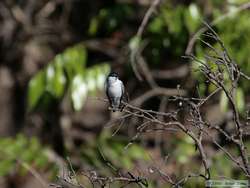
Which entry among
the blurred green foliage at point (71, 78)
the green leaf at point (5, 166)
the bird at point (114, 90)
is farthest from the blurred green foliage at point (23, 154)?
the bird at point (114, 90)

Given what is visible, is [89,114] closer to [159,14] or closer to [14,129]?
[14,129]

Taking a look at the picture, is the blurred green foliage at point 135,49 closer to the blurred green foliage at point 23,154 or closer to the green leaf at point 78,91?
the green leaf at point 78,91

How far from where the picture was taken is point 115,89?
158 inches

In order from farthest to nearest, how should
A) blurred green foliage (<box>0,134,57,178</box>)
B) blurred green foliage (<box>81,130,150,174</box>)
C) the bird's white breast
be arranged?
blurred green foliage (<box>81,130,150,174</box>) → blurred green foliage (<box>0,134,57,178</box>) → the bird's white breast

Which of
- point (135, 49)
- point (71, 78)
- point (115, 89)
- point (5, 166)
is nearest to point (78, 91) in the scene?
point (71, 78)

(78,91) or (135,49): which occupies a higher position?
(135,49)

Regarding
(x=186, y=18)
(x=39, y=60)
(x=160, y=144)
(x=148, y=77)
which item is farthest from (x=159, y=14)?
(x=39, y=60)

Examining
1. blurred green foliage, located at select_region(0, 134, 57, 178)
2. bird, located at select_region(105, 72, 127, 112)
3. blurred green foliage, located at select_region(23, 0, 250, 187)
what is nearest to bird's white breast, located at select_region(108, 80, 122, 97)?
bird, located at select_region(105, 72, 127, 112)

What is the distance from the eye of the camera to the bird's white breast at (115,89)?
12.9ft

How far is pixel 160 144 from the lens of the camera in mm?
6633

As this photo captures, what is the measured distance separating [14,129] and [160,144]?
5.02ft

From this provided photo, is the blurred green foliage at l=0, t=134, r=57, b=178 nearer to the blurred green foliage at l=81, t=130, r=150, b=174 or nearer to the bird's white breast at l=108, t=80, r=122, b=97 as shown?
the blurred green foliage at l=81, t=130, r=150, b=174

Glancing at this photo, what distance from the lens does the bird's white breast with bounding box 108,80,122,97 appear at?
3.92m

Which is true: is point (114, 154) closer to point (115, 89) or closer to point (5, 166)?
point (5, 166)
